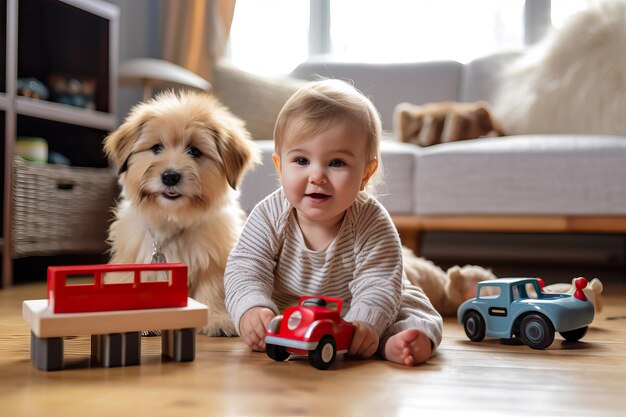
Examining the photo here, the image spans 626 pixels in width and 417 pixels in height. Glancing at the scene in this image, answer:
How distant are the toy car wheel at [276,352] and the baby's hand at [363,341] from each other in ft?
0.38

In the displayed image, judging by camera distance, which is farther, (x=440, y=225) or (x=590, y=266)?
(x=590, y=266)

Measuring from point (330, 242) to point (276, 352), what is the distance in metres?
0.27

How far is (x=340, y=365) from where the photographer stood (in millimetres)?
1170

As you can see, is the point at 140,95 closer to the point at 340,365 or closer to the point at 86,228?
the point at 86,228

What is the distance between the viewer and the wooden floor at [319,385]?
0.90 meters

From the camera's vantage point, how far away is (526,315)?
1.36 meters

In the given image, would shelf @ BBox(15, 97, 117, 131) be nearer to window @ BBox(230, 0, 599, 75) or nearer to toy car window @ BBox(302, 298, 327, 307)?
window @ BBox(230, 0, 599, 75)

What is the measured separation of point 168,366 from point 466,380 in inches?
18.9

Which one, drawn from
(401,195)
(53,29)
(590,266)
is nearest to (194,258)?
(401,195)

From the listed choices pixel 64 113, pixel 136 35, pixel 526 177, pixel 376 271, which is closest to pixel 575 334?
pixel 376 271

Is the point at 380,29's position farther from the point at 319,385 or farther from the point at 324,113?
the point at 319,385

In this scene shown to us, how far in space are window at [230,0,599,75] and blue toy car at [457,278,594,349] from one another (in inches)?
103

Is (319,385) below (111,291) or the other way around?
below

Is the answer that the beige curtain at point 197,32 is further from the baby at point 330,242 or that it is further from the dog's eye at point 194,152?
the baby at point 330,242
